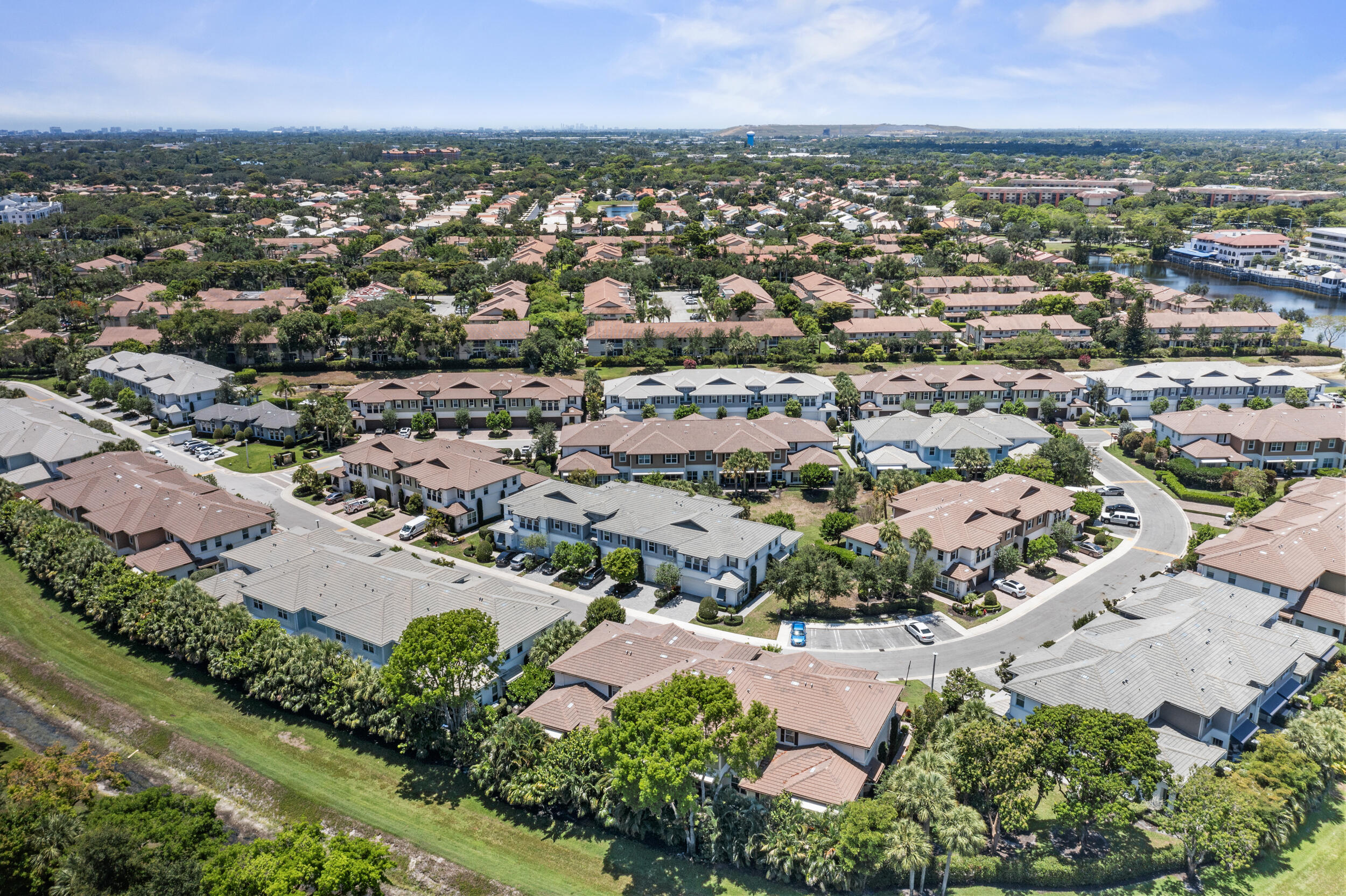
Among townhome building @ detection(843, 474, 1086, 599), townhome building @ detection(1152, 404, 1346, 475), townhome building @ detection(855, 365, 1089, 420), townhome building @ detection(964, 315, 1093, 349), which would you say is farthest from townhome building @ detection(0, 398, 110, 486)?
townhome building @ detection(964, 315, 1093, 349)

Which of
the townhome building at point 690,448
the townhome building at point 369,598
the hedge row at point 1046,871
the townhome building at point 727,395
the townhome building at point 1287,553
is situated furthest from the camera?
the townhome building at point 727,395

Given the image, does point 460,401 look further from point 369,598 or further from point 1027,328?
point 1027,328

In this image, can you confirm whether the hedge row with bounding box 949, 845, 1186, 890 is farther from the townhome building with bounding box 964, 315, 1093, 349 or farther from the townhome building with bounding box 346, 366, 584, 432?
the townhome building with bounding box 964, 315, 1093, 349

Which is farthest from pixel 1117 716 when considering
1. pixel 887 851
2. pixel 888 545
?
pixel 888 545

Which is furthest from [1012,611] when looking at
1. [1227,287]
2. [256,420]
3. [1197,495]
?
[1227,287]

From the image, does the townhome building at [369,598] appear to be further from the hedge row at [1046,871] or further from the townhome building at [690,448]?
the hedge row at [1046,871]

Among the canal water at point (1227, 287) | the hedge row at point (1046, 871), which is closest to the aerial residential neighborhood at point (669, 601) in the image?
the hedge row at point (1046, 871)

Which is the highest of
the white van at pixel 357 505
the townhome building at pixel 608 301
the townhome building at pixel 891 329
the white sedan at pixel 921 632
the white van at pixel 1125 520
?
the townhome building at pixel 608 301
